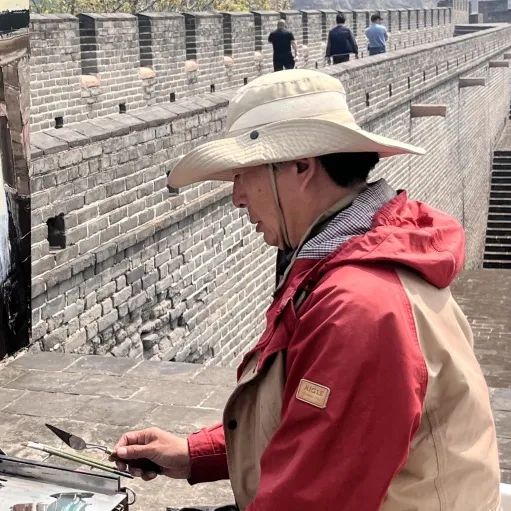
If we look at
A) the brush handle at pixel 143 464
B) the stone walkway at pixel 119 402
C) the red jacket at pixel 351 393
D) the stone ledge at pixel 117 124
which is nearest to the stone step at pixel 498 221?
the stone ledge at pixel 117 124

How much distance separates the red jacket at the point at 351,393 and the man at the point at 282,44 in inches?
479

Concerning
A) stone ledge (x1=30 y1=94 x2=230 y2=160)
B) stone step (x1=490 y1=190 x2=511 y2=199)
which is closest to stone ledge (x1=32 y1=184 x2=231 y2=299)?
stone ledge (x1=30 y1=94 x2=230 y2=160)

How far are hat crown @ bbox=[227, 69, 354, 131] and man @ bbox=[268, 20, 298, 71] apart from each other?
1183 cm

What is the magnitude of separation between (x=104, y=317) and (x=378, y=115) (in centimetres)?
826

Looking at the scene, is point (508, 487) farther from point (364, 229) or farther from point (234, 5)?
point (234, 5)

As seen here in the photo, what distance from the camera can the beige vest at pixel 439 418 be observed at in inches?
65.7

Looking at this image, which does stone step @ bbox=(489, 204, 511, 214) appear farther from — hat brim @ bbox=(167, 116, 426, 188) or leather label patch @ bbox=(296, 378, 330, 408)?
leather label patch @ bbox=(296, 378, 330, 408)

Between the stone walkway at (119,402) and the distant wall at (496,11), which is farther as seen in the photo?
the distant wall at (496,11)

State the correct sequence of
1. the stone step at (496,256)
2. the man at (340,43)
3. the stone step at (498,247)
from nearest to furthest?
the man at (340,43) < the stone step at (496,256) < the stone step at (498,247)

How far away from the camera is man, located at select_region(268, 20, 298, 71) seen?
1362 cm

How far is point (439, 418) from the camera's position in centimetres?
168

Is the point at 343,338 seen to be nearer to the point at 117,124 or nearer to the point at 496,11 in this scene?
the point at 117,124

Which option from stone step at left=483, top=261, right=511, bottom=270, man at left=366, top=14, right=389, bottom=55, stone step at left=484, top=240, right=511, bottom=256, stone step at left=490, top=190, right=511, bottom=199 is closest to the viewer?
man at left=366, top=14, right=389, bottom=55

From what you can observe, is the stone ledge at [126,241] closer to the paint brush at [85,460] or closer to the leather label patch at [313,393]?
the paint brush at [85,460]
